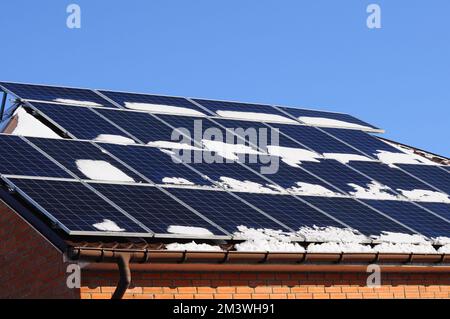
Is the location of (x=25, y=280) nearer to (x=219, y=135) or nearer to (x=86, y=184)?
(x=86, y=184)

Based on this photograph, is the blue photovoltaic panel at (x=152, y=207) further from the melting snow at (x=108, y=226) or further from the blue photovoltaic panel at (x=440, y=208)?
the blue photovoltaic panel at (x=440, y=208)

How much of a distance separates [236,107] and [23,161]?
331 inches

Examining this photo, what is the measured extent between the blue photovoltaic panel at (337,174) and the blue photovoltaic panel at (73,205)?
5.51 m

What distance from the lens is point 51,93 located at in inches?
852

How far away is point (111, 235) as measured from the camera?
14570 millimetres

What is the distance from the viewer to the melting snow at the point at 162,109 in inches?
864

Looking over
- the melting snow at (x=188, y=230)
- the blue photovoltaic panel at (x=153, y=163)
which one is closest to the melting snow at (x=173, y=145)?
the blue photovoltaic panel at (x=153, y=163)

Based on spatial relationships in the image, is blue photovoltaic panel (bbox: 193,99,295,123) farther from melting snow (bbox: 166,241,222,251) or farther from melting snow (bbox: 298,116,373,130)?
melting snow (bbox: 166,241,222,251)

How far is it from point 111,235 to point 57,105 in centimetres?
661

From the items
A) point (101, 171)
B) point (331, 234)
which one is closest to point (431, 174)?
point (331, 234)

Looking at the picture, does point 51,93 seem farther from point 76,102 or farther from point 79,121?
point 79,121

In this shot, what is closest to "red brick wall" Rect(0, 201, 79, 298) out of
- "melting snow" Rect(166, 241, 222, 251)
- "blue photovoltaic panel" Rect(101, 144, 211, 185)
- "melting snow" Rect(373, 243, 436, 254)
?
"melting snow" Rect(166, 241, 222, 251)
